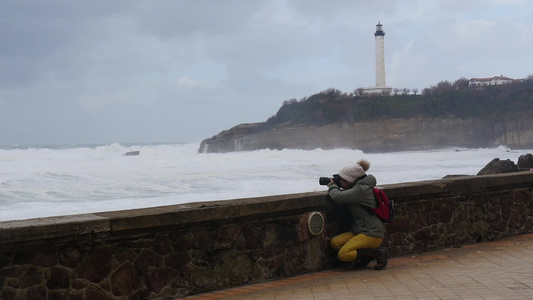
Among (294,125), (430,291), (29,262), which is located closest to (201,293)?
(29,262)

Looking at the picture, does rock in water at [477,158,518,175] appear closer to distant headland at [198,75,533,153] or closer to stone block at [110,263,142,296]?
stone block at [110,263,142,296]

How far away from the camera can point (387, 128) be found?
98.9m

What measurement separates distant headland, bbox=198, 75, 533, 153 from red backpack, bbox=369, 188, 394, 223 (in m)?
88.3

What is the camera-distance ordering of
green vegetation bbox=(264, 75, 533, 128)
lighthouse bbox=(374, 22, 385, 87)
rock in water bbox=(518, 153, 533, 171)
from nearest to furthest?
rock in water bbox=(518, 153, 533, 171)
green vegetation bbox=(264, 75, 533, 128)
lighthouse bbox=(374, 22, 385, 87)

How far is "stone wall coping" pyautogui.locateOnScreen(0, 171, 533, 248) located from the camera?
15.6 ft

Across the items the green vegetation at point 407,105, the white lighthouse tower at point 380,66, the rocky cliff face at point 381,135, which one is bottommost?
the rocky cliff face at point 381,135

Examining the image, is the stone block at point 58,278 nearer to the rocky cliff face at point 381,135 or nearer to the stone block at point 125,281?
→ the stone block at point 125,281

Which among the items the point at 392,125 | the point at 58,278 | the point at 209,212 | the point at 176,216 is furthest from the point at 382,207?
the point at 392,125

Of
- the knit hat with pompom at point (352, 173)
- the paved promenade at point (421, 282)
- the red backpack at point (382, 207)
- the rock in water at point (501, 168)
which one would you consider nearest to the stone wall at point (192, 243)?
the paved promenade at point (421, 282)

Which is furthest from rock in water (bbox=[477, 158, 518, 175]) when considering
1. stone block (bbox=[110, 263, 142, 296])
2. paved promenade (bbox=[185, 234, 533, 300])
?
stone block (bbox=[110, 263, 142, 296])

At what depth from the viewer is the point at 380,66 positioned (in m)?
106

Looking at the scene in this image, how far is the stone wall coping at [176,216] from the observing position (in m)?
4.75

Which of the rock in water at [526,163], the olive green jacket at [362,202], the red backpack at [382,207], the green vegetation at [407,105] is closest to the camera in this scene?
the olive green jacket at [362,202]

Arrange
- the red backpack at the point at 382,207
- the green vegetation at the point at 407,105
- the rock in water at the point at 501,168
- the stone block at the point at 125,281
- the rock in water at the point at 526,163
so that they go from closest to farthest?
→ the stone block at the point at 125,281 < the red backpack at the point at 382,207 < the rock in water at the point at 501,168 < the rock in water at the point at 526,163 < the green vegetation at the point at 407,105
